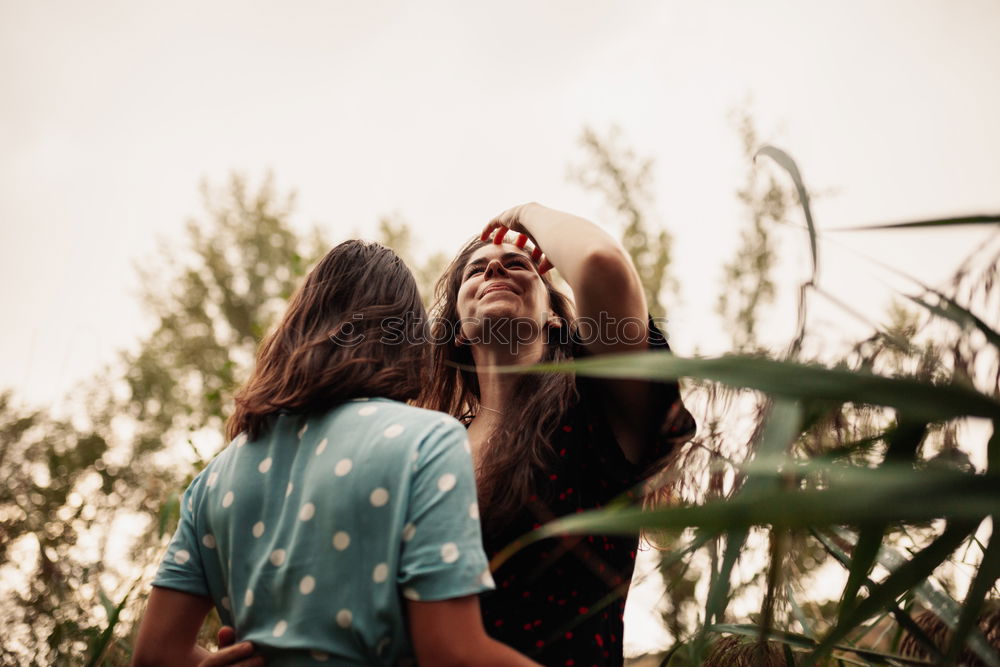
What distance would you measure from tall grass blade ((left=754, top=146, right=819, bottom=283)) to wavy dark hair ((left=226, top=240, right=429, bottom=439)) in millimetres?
600

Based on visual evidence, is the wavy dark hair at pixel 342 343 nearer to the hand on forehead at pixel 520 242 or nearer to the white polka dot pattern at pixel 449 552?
the white polka dot pattern at pixel 449 552

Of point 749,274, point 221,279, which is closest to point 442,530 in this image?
point 749,274

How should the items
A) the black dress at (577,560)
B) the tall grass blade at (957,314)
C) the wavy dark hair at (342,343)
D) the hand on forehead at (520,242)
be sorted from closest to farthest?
1. the tall grass blade at (957,314)
2. the wavy dark hair at (342,343)
3. the black dress at (577,560)
4. the hand on forehead at (520,242)

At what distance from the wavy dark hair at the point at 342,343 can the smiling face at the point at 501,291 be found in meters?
Answer: 0.46

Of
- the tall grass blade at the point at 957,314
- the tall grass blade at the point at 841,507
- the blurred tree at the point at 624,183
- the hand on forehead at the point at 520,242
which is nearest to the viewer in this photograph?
the tall grass blade at the point at 841,507

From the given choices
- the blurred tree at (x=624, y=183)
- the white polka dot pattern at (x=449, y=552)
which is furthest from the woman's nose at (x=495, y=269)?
the blurred tree at (x=624, y=183)

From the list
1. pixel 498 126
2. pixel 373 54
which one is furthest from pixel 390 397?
pixel 373 54

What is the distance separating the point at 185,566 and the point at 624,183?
12.0 meters

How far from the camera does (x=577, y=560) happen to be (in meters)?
1.23

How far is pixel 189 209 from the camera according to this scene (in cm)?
1393

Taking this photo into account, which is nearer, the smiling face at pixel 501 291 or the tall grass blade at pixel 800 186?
the tall grass blade at pixel 800 186

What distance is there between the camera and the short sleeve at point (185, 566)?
98 centimetres

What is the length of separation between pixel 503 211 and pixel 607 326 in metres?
0.60

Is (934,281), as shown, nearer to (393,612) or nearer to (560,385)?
(393,612)
